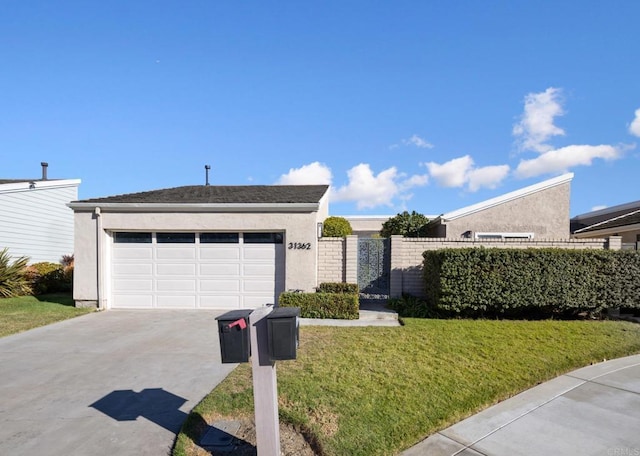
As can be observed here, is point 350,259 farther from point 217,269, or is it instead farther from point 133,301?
point 133,301

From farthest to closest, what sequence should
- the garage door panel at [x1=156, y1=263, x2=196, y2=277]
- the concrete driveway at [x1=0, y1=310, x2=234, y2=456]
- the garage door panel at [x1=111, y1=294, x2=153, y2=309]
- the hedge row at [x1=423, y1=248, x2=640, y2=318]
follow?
the garage door panel at [x1=111, y1=294, x2=153, y2=309] → the garage door panel at [x1=156, y1=263, x2=196, y2=277] → the hedge row at [x1=423, y1=248, x2=640, y2=318] → the concrete driveway at [x1=0, y1=310, x2=234, y2=456]

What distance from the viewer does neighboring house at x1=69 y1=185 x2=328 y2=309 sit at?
1059 centimetres

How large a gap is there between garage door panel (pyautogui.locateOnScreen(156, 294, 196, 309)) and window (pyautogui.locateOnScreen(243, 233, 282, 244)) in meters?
2.40

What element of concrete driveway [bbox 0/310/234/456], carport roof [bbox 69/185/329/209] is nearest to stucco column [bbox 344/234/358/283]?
carport roof [bbox 69/185/329/209]

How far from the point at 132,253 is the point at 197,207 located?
258 cm

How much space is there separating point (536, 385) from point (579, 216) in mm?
22800

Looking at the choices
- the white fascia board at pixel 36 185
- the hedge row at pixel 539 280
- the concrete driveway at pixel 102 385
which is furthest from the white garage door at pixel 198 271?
the white fascia board at pixel 36 185

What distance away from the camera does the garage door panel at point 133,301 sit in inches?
430

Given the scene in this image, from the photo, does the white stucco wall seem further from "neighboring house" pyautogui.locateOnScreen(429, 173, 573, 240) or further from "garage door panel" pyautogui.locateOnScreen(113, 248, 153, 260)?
"neighboring house" pyautogui.locateOnScreen(429, 173, 573, 240)

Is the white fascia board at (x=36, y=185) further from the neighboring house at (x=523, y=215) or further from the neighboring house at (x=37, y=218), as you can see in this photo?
the neighboring house at (x=523, y=215)

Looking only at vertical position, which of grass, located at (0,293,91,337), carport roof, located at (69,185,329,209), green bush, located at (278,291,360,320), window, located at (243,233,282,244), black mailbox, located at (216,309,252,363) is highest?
carport roof, located at (69,185,329,209)

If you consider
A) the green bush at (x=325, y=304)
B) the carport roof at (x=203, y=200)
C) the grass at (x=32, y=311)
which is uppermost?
the carport roof at (x=203, y=200)

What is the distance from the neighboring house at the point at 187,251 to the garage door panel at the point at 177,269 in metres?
0.03

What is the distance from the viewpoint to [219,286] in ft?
35.4
